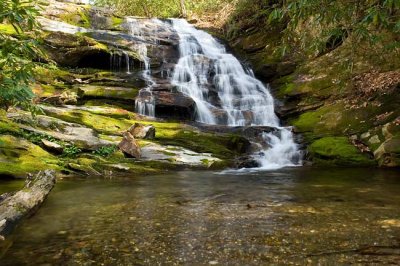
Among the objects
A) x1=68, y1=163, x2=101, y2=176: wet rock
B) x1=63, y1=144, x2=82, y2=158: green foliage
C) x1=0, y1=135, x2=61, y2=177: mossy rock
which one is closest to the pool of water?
x1=0, y1=135, x2=61, y2=177: mossy rock

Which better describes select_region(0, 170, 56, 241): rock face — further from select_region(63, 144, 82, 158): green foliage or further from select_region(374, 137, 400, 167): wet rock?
select_region(374, 137, 400, 167): wet rock

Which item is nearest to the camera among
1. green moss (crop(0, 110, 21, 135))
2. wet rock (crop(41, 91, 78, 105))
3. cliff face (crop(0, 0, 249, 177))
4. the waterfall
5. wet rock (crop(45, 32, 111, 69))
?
cliff face (crop(0, 0, 249, 177))

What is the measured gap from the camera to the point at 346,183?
9.27 m

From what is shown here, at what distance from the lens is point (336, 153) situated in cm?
1418

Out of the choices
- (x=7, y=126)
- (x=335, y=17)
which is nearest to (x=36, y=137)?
(x=7, y=126)

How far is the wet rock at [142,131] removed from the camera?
1474cm

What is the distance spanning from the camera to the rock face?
502cm

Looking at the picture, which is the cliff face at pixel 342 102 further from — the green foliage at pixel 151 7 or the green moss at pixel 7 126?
the green foliage at pixel 151 7

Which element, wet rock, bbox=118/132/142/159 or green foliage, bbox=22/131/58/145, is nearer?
green foliage, bbox=22/131/58/145

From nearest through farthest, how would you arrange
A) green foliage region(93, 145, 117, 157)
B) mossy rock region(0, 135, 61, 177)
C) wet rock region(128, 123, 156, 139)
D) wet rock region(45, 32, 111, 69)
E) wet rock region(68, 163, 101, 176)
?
mossy rock region(0, 135, 61, 177) < wet rock region(68, 163, 101, 176) < green foliage region(93, 145, 117, 157) < wet rock region(128, 123, 156, 139) < wet rock region(45, 32, 111, 69)

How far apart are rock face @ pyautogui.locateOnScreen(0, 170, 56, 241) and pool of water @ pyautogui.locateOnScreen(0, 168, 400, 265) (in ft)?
0.49

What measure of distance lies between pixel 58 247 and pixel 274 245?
7.97 feet

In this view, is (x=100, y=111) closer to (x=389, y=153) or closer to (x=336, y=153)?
(x=336, y=153)

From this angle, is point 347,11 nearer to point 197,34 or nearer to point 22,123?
point 22,123
